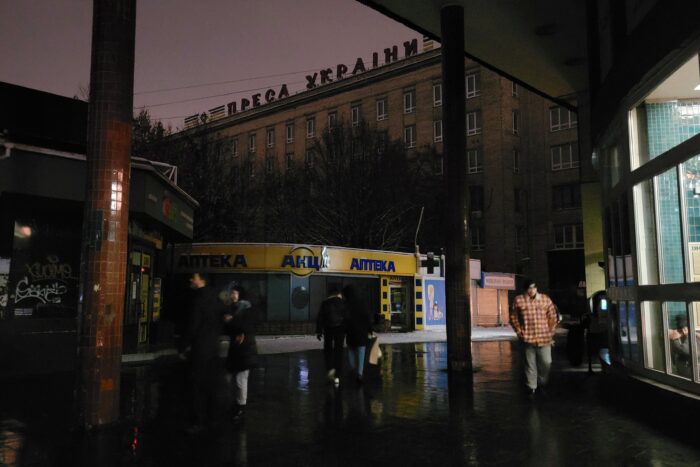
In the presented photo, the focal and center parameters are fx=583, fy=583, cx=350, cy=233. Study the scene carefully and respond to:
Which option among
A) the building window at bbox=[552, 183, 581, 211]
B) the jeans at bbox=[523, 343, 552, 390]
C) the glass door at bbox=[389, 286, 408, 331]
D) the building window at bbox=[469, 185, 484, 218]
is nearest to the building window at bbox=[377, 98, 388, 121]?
the building window at bbox=[469, 185, 484, 218]

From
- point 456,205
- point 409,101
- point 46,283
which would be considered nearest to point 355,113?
point 409,101

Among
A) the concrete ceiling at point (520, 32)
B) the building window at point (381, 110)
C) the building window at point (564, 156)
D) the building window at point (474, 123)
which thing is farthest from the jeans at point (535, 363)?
the building window at point (381, 110)

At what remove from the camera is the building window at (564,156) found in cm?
4081

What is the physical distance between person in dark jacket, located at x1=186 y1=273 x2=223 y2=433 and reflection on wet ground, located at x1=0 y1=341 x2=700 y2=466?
382 millimetres

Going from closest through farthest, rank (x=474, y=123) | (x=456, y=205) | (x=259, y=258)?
1. (x=456, y=205)
2. (x=259, y=258)
3. (x=474, y=123)

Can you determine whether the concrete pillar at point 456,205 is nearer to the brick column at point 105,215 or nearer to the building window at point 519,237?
the brick column at point 105,215

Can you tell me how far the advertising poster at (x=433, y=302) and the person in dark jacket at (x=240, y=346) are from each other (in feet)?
72.5

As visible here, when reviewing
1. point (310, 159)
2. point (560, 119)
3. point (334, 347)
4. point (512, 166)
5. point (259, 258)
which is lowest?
point (334, 347)

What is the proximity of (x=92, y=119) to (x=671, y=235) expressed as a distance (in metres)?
7.87

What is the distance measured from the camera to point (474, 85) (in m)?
42.7

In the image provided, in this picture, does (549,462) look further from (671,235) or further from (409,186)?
(409,186)

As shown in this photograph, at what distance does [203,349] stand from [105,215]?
2056mm

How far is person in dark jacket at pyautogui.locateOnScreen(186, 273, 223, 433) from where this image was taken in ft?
22.1

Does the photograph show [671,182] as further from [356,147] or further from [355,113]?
[355,113]
